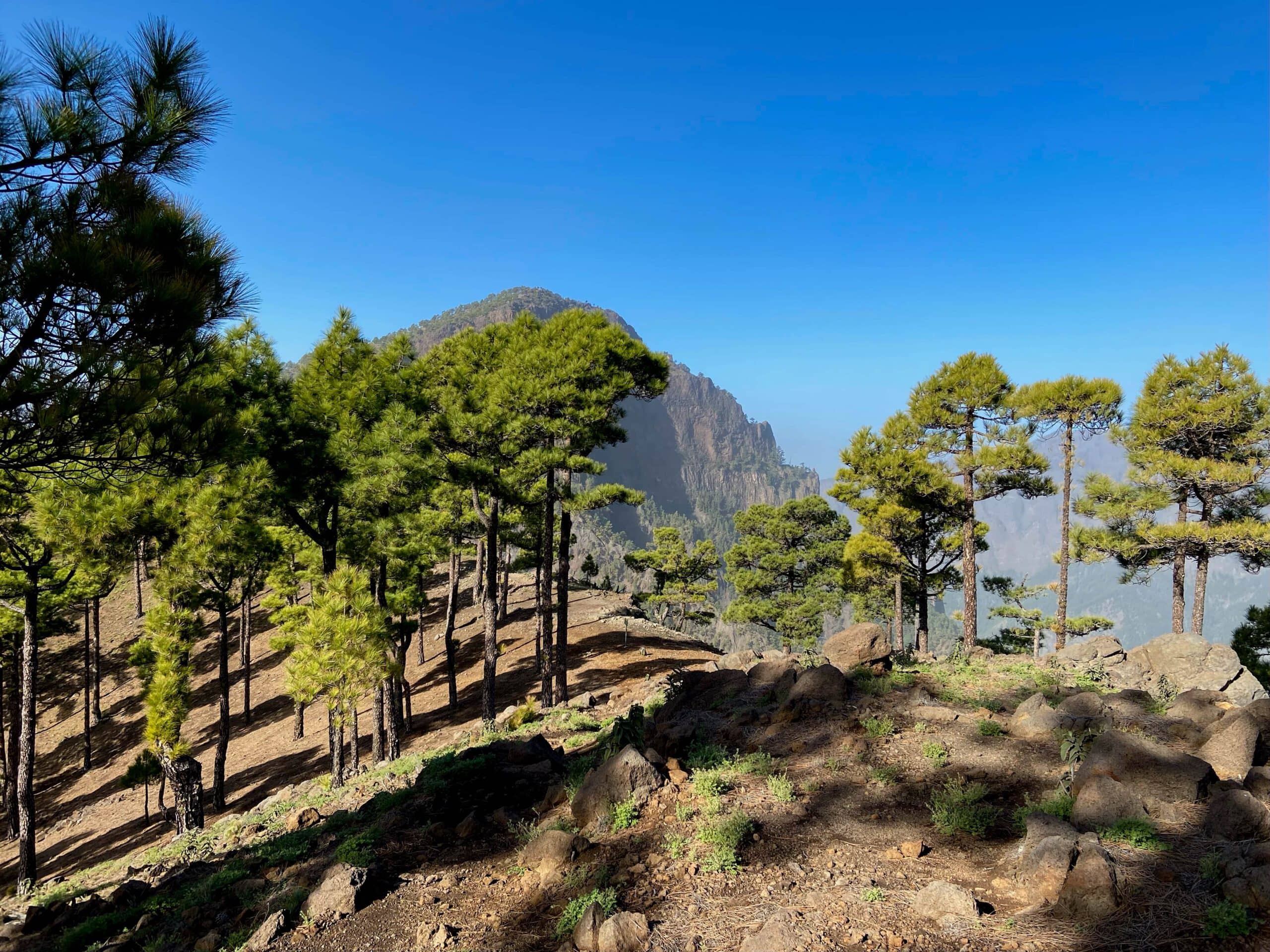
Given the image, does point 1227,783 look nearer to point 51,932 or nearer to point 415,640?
point 51,932

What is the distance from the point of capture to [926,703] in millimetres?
8383

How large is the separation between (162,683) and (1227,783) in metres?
16.5

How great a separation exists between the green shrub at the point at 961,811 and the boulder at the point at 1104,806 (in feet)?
2.17

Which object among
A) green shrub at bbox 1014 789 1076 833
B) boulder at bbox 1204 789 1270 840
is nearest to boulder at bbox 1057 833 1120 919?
green shrub at bbox 1014 789 1076 833

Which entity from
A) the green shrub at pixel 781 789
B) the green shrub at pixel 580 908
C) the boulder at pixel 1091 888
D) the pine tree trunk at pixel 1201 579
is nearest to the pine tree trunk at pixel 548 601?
the green shrub at pixel 781 789

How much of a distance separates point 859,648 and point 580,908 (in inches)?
279

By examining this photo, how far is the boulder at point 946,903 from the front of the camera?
13.9ft

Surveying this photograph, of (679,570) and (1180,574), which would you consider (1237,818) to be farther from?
(679,570)

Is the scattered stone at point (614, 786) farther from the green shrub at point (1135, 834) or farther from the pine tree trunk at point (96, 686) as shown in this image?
the pine tree trunk at point (96, 686)

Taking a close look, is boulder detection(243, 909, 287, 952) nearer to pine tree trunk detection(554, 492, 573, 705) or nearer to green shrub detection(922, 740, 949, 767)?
green shrub detection(922, 740, 949, 767)

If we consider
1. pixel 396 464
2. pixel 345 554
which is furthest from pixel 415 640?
pixel 396 464

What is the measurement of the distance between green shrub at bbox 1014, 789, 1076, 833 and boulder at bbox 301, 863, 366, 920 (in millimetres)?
5687

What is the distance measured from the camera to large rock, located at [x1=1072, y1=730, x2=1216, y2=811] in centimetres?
522

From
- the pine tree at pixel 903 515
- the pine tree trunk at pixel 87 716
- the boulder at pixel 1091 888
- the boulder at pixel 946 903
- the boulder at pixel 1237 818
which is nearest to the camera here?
the boulder at pixel 1091 888
